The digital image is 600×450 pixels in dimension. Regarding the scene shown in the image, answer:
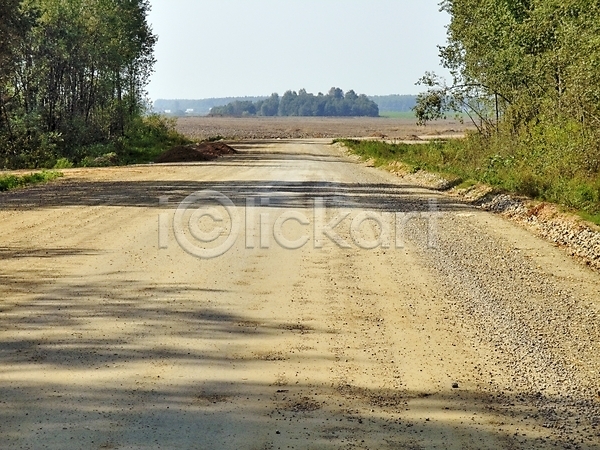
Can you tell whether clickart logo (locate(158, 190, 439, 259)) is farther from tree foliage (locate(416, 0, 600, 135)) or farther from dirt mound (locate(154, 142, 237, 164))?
dirt mound (locate(154, 142, 237, 164))

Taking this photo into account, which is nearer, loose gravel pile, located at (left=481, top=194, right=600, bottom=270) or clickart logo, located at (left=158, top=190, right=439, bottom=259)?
loose gravel pile, located at (left=481, top=194, right=600, bottom=270)

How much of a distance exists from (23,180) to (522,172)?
15083mm

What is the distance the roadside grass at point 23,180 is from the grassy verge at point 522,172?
13.0 m

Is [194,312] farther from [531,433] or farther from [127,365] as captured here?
[531,433]

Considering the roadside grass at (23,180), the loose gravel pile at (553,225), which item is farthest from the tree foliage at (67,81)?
the loose gravel pile at (553,225)

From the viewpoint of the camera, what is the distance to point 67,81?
54.5 metres

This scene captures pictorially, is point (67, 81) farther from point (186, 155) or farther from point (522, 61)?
point (522, 61)

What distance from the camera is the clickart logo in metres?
15.4

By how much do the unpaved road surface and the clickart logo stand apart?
3.7 inches

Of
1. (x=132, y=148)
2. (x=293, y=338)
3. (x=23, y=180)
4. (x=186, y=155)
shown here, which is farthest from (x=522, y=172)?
(x=132, y=148)

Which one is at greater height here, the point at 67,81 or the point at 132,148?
the point at 67,81

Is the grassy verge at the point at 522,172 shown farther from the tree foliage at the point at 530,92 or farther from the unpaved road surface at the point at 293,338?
the unpaved road surface at the point at 293,338

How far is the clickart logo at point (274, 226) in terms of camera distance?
15.4 meters

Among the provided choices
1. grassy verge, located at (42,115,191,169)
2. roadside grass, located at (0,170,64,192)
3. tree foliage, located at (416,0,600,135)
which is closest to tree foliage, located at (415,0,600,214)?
tree foliage, located at (416,0,600,135)
